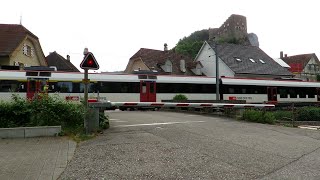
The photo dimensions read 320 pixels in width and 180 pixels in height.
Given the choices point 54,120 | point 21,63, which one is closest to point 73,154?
point 54,120

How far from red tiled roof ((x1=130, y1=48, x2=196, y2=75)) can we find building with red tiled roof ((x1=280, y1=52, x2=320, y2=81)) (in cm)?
2848

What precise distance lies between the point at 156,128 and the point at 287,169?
17.5 feet

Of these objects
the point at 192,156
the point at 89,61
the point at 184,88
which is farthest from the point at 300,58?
the point at 192,156

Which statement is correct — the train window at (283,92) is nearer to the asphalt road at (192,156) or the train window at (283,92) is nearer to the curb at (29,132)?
the asphalt road at (192,156)

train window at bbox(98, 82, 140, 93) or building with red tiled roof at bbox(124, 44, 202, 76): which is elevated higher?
building with red tiled roof at bbox(124, 44, 202, 76)

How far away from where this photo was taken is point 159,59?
47.0 metres

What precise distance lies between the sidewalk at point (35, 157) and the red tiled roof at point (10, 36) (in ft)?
84.8

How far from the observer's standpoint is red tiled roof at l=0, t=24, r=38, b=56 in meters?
31.1

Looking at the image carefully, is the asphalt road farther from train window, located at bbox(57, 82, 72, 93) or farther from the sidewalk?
train window, located at bbox(57, 82, 72, 93)

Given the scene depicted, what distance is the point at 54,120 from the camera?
31.3ft

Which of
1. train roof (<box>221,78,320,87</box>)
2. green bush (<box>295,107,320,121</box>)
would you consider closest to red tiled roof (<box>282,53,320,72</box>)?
train roof (<box>221,78,320,87</box>)

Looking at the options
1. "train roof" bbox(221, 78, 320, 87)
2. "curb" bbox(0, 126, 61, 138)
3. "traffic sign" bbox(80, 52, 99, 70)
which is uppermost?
"train roof" bbox(221, 78, 320, 87)

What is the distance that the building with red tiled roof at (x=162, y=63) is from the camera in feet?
148

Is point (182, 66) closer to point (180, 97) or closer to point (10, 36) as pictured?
point (180, 97)
